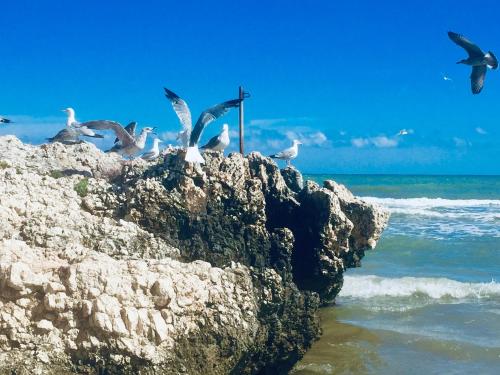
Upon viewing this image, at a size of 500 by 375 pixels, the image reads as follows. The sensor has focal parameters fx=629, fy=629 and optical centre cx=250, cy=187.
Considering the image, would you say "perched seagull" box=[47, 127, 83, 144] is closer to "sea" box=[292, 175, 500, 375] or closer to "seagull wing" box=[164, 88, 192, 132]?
"seagull wing" box=[164, 88, 192, 132]

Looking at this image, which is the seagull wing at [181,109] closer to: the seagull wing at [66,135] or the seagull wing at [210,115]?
the seagull wing at [210,115]

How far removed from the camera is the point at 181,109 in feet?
32.7

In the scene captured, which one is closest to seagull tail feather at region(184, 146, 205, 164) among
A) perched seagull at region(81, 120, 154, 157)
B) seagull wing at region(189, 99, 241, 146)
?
seagull wing at region(189, 99, 241, 146)

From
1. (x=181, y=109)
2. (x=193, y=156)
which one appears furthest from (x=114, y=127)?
(x=193, y=156)

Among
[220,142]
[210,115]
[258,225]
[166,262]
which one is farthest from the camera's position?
[220,142]

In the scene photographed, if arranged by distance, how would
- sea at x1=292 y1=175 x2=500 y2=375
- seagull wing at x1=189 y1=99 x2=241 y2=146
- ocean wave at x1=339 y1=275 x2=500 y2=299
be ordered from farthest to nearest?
ocean wave at x1=339 y1=275 x2=500 y2=299 → seagull wing at x1=189 y1=99 x2=241 y2=146 → sea at x1=292 y1=175 x2=500 y2=375

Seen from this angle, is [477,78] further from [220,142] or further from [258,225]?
[258,225]

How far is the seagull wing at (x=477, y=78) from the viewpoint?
10.9 metres

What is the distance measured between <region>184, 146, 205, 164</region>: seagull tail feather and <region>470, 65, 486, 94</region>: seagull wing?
5.22 m

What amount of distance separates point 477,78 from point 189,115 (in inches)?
201

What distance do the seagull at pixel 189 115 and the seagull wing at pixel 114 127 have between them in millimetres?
1514

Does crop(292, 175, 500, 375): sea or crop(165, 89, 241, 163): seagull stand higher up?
crop(165, 89, 241, 163): seagull

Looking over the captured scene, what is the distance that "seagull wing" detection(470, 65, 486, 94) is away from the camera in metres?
10.9

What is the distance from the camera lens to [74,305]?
6086mm
